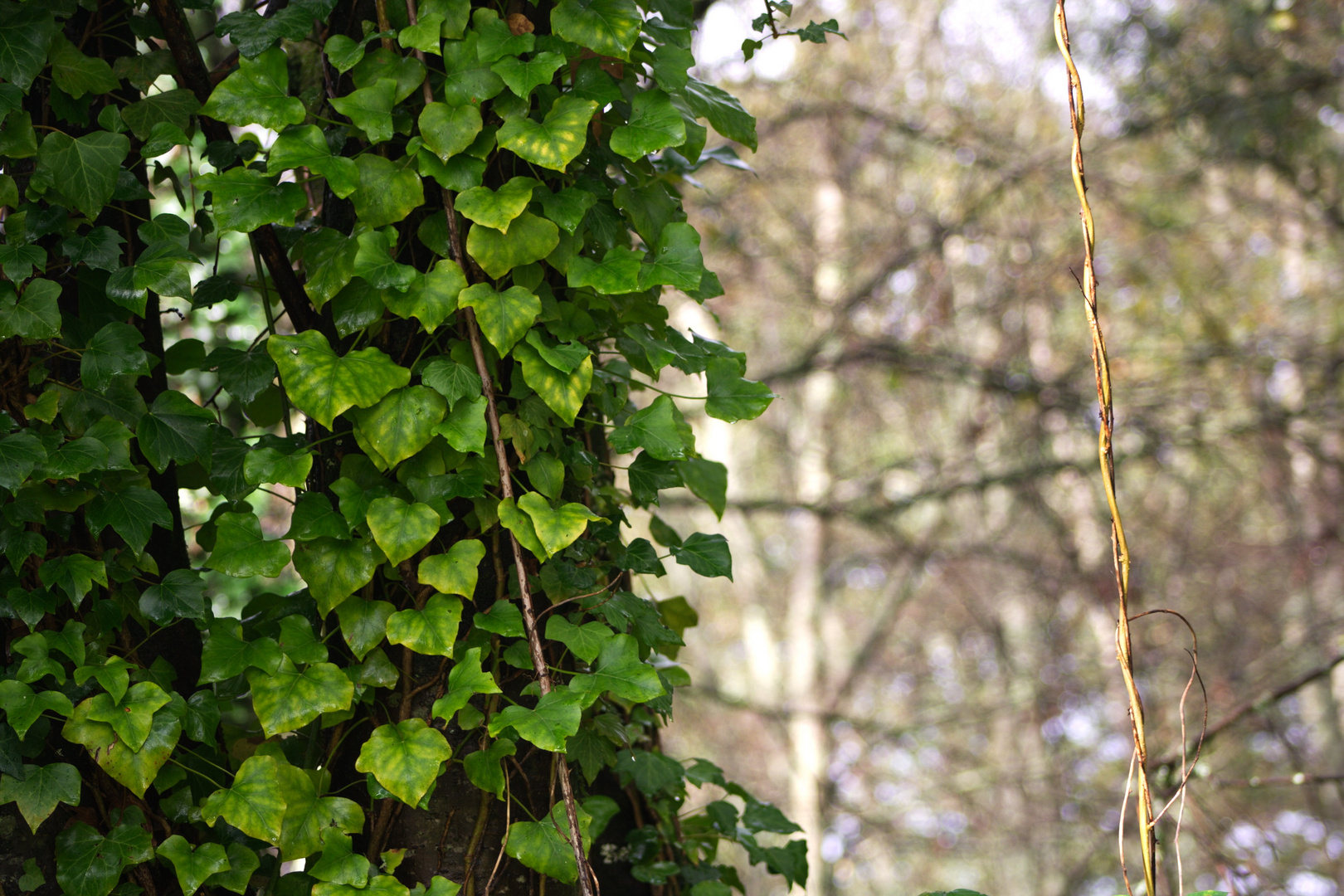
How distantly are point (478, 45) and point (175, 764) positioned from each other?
0.94m

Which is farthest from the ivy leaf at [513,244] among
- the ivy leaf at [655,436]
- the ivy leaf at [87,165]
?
the ivy leaf at [87,165]

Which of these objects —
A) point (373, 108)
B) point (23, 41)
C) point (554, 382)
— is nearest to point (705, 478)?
point (554, 382)

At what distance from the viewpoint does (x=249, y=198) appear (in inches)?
44.8

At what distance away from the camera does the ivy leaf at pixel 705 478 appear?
4.67 ft

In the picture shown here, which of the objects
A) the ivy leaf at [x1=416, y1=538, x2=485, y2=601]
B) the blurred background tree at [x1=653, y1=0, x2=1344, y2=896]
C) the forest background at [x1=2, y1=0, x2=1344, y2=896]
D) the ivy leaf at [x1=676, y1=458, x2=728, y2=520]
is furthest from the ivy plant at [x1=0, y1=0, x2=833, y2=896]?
the blurred background tree at [x1=653, y1=0, x2=1344, y2=896]

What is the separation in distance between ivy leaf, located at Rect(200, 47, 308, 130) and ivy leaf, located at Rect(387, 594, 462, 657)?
583 millimetres

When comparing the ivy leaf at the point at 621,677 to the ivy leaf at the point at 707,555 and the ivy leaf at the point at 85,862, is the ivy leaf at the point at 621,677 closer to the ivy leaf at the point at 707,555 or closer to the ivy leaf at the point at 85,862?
the ivy leaf at the point at 707,555

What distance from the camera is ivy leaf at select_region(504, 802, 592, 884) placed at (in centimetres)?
114

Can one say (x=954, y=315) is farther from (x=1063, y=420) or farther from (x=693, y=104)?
(x=693, y=104)

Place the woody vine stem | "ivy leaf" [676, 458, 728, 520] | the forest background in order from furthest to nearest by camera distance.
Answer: the forest background < "ivy leaf" [676, 458, 728, 520] < the woody vine stem

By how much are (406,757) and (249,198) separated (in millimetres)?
665

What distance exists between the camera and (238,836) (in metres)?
1.22

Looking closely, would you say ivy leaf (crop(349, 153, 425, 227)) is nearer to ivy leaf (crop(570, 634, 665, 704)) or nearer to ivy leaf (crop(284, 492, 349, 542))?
ivy leaf (crop(284, 492, 349, 542))

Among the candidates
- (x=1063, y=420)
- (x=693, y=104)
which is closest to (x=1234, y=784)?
Answer: (x=693, y=104)
